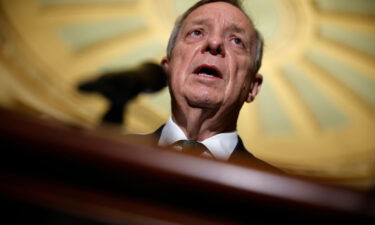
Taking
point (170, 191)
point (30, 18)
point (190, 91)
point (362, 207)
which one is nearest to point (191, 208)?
point (170, 191)

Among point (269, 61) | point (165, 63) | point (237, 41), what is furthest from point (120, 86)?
point (269, 61)

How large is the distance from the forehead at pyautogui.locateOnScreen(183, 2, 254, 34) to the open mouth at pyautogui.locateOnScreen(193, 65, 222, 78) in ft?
0.42

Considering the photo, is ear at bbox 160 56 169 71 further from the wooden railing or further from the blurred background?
the wooden railing

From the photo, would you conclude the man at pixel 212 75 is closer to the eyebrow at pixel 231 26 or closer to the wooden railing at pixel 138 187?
the eyebrow at pixel 231 26

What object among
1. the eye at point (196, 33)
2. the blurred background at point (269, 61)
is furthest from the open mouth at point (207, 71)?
the blurred background at point (269, 61)

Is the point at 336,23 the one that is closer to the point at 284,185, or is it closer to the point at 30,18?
the point at 30,18

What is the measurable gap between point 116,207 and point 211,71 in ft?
1.41

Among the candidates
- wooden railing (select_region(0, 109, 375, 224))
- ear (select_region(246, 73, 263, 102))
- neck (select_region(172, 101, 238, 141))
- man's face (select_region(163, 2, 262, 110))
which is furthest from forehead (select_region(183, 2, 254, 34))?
wooden railing (select_region(0, 109, 375, 224))

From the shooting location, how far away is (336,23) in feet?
4.94

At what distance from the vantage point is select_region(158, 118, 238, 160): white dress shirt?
561 millimetres

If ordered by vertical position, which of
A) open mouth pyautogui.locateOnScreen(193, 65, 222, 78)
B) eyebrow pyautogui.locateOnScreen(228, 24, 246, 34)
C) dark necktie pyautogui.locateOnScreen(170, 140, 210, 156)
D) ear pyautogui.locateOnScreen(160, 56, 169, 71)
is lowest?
dark necktie pyautogui.locateOnScreen(170, 140, 210, 156)

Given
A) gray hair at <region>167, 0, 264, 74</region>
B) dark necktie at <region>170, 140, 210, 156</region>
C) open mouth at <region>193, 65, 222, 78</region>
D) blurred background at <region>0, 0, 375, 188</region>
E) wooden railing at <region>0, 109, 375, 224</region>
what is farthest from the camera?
blurred background at <region>0, 0, 375, 188</region>

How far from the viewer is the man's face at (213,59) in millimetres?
620

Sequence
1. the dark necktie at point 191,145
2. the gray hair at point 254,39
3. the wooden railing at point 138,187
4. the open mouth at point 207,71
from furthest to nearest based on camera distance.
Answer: the gray hair at point 254,39, the open mouth at point 207,71, the dark necktie at point 191,145, the wooden railing at point 138,187
